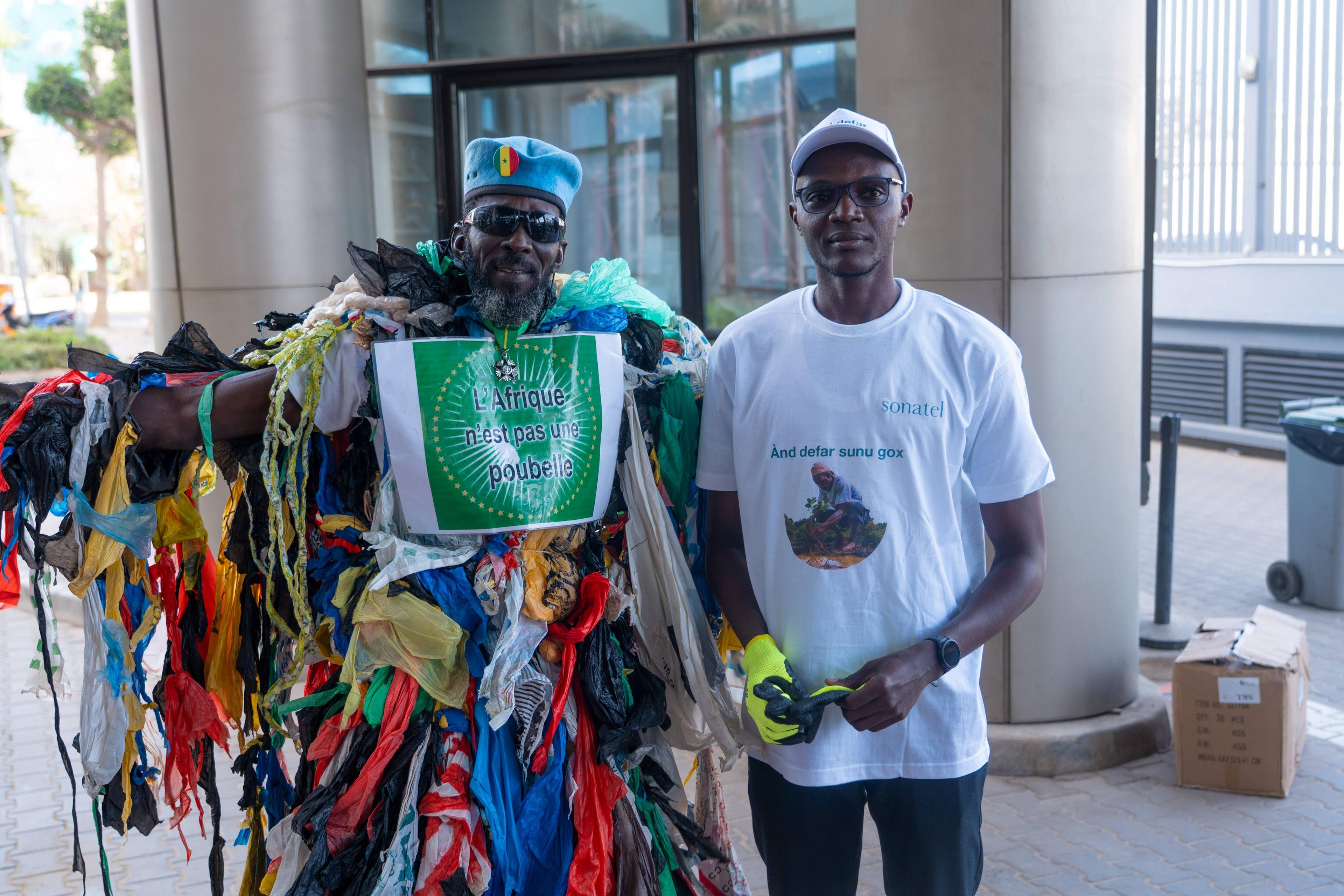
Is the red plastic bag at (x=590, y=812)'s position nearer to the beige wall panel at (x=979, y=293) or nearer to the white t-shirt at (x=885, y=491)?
the white t-shirt at (x=885, y=491)

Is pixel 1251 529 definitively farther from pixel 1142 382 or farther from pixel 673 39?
pixel 673 39

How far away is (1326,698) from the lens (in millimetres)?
5328

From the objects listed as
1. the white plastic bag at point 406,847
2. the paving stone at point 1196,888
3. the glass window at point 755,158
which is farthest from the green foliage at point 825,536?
the glass window at point 755,158

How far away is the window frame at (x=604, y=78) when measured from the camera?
21.0ft

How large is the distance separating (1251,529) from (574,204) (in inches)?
223

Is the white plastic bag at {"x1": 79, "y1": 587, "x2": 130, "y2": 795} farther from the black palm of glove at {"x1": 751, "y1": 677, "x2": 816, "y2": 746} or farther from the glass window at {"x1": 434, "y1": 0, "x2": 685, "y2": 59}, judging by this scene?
the glass window at {"x1": 434, "y1": 0, "x2": 685, "y2": 59}

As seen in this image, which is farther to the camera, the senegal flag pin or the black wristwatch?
the senegal flag pin

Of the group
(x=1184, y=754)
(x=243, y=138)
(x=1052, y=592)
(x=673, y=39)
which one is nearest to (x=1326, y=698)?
(x=1184, y=754)

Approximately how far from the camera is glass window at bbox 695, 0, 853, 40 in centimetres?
605

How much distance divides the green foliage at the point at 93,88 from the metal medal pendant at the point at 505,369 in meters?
23.3

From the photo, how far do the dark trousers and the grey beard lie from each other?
3.44 ft

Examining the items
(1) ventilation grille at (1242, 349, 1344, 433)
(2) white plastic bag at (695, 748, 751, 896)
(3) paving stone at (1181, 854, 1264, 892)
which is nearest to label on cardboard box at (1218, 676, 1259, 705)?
(3) paving stone at (1181, 854, 1264, 892)

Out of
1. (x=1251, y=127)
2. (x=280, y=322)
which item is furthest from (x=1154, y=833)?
(x=1251, y=127)

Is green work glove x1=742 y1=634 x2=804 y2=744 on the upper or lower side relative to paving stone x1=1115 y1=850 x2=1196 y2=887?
upper
